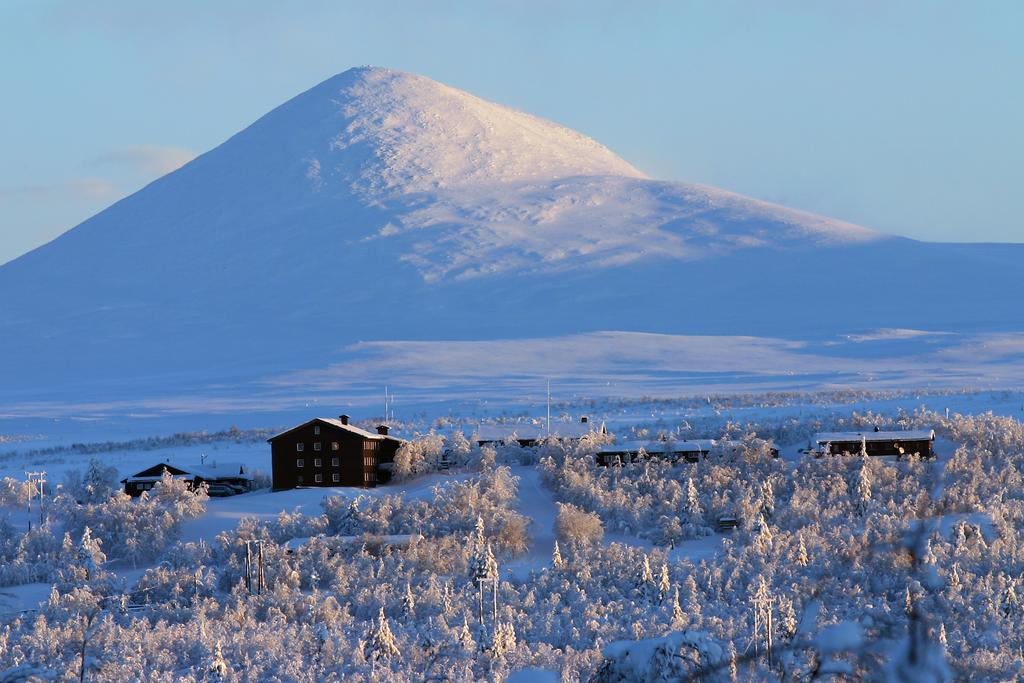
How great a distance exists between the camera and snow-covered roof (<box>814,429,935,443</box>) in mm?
51500

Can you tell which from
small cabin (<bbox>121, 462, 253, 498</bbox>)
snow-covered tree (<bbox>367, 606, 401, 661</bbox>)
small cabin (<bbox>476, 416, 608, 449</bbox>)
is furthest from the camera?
small cabin (<bbox>476, 416, 608, 449</bbox>)

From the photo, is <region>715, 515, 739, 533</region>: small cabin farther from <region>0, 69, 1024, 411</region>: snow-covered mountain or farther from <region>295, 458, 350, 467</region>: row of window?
<region>0, 69, 1024, 411</region>: snow-covered mountain

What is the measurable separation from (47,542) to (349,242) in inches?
5089

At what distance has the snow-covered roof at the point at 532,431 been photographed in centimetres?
5696

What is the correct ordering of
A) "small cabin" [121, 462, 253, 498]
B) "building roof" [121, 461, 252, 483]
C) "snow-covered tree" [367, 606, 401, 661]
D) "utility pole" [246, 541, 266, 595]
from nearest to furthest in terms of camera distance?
"snow-covered tree" [367, 606, 401, 661], "utility pole" [246, 541, 266, 595], "small cabin" [121, 462, 253, 498], "building roof" [121, 461, 252, 483]

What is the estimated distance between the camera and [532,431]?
58656mm

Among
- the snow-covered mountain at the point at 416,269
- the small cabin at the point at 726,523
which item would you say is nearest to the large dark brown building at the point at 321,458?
the small cabin at the point at 726,523

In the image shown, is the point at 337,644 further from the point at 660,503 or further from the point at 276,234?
the point at 276,234

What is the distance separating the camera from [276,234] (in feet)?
582

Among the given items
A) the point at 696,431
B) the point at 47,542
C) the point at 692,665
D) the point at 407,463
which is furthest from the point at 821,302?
the point at 692,665

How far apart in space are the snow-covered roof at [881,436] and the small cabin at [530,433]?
817cm

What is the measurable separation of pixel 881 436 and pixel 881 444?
15.7 inches

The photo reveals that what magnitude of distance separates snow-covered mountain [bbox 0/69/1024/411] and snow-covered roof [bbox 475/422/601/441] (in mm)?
75666

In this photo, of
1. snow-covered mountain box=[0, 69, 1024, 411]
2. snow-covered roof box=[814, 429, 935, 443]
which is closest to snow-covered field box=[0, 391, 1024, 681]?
snow-covered roof box=[814, 429, 935, 443]
